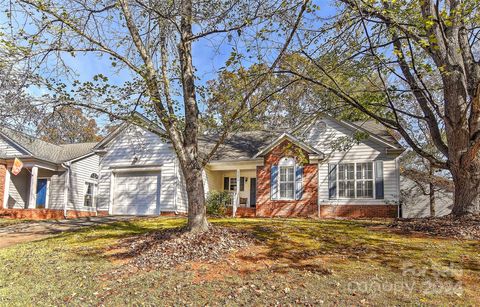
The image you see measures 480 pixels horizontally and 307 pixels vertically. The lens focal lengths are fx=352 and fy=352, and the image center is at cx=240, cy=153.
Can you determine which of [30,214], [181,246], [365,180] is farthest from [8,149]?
[365,180]

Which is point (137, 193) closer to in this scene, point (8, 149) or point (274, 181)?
point (274, 181)

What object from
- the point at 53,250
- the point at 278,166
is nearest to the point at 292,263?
the point at 53,250

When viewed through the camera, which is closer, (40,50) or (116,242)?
(40,50)

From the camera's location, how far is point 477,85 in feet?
27.2

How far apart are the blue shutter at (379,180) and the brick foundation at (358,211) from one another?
0.54 meters

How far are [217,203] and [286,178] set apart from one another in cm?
361

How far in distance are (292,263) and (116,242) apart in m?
4.86

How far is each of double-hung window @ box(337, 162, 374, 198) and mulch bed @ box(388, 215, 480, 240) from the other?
638cm

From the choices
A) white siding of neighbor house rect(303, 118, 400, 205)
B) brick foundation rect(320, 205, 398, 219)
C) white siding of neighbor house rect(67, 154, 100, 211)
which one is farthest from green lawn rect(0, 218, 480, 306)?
white siding of neighbor house rect(67, 154, 100, 211)

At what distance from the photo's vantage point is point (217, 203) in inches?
679

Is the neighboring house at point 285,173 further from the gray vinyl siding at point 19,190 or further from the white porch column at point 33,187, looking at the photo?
the gray vinyl siding at point 19,190

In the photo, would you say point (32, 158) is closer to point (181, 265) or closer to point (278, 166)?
point (278, 166)

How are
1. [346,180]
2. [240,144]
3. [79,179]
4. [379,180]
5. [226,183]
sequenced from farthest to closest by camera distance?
[79,179] → [226,183] → [240,144] → [346,180] → [379,180]

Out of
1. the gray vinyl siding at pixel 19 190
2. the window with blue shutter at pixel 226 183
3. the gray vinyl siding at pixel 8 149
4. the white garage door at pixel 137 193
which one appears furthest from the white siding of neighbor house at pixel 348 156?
the gray vinyl siding at pixel 19 190
